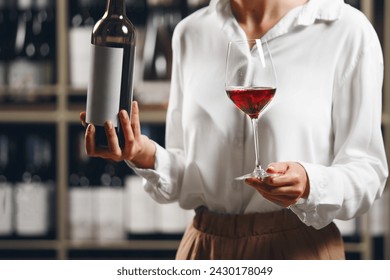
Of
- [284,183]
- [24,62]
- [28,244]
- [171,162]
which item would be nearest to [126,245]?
[28,244]

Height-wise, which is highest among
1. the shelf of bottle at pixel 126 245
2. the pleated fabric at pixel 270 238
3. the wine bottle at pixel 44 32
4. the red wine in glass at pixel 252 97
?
the wine bottle at pixel 44 32

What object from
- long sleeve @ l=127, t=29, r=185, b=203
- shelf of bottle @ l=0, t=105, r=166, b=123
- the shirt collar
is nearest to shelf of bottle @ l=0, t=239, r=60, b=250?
shelf of bottle @ l=0, t=105, r=166, b=123

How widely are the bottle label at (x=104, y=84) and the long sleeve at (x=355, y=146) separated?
11.8 inches

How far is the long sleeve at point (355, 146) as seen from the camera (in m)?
1.00

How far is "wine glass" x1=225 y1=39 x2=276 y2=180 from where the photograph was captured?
98cm

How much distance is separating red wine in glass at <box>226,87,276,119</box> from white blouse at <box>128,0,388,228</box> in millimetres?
82

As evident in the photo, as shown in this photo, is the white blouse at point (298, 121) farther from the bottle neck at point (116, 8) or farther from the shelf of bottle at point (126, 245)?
the shelf of bottle at point (126, 245)

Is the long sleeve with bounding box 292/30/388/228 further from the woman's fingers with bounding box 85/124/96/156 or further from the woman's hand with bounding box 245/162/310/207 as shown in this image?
the woman's fingers with bounding box 85/124/96/156

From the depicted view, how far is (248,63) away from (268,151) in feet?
0.52

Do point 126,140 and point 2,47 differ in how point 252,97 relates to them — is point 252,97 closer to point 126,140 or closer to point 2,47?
point 126,140

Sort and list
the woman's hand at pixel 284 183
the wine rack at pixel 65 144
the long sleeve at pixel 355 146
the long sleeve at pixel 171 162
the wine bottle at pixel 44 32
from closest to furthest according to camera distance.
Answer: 1. the woman's hand at pixel 284 183
2. the long sleeve at pixel 355 146
3. the long sleeve at pixel 171 162
4. the wine rack at pixel 65 144
5. the wine bottle at pixel 44 32

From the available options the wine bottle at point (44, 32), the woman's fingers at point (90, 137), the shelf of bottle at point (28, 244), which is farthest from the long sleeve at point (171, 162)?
the wine bottle at point (44, 32)

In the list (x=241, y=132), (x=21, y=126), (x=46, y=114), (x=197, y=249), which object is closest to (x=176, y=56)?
(x=241, y=132)
